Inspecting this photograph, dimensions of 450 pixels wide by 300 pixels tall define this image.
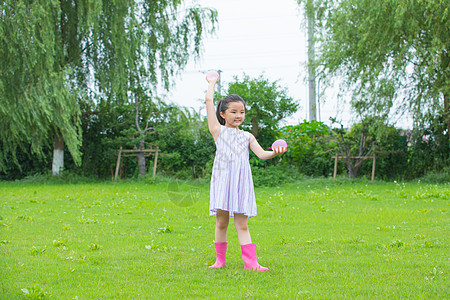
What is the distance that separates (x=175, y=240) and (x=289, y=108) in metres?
13.0

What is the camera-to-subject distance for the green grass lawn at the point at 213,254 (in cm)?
334

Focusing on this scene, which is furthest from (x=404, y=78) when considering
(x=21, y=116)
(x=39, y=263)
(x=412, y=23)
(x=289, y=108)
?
(x=39, y=263)

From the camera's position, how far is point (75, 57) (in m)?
16.8

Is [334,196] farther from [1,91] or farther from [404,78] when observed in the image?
[1,91]

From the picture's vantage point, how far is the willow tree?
14.2 meters

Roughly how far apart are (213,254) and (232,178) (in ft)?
3.45

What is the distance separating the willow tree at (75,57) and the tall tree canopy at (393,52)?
5.30 m

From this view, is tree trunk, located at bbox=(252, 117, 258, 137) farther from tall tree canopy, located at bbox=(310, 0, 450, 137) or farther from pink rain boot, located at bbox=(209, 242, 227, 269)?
pink rain boot, located at bbox=(209, 242, 227, 269)

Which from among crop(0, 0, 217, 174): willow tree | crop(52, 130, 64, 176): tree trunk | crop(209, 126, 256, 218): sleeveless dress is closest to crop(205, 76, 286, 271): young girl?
crop(209, 126, 256, 218): sleeveless dress

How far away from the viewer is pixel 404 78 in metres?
16.0

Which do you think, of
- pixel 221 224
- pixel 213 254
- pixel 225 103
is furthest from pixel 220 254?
pixel 225 103

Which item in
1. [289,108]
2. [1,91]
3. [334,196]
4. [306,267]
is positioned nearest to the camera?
[306,267]

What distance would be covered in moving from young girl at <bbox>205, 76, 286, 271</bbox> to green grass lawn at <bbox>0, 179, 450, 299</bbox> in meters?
0.25

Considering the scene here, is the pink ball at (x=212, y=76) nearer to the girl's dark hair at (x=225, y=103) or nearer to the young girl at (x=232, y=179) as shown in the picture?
the young girl at (x=232, y=179)
